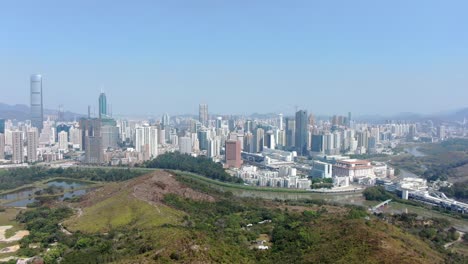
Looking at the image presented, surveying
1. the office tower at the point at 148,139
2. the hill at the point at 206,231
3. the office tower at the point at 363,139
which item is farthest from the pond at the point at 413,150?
the hill at the point at 206,231

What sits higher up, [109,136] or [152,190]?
[109,136]

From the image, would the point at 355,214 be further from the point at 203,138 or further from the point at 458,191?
the point at 203,138

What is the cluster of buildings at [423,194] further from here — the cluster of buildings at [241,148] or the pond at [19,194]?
the pond at [19,194]

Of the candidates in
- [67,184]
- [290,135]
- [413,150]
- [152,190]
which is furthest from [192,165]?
[413,150]

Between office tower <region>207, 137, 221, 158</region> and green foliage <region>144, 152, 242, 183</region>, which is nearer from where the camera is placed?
green foliage <region>144, 152, 242, 183</region>

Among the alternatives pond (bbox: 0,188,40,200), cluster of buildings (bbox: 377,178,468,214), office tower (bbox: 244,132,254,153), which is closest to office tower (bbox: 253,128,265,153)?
office tower (bbox: 244,132,254,153)

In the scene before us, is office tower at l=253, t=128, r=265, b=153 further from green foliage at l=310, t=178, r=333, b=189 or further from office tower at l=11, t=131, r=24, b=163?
office tower at l=11, t=131, r=24, b=163
